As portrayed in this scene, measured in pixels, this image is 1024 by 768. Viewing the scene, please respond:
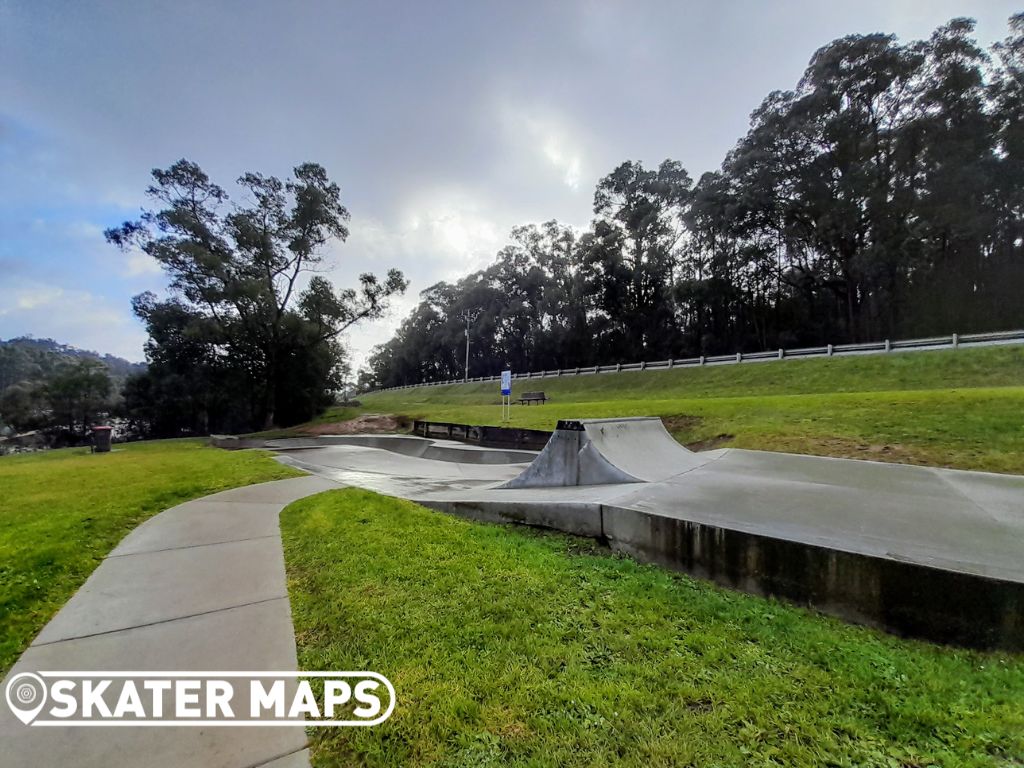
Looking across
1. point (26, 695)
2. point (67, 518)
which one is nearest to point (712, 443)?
point (26, 695)

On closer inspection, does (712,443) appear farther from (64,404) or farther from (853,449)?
(64,404)

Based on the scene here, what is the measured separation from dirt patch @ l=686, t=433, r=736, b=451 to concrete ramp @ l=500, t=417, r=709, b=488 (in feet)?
Result: 6.30

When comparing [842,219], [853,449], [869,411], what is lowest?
[853,449]

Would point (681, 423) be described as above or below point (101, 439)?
above

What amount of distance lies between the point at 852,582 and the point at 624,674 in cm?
154

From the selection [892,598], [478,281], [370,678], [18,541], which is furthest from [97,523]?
[478,281]

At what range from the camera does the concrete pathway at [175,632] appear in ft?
5.25

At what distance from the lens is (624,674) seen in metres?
1.94

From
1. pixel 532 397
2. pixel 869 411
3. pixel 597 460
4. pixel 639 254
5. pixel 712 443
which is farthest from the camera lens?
pixel 639 254

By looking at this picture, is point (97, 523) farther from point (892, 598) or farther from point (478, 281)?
point (478, 281)

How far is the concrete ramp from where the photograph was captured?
499 cm

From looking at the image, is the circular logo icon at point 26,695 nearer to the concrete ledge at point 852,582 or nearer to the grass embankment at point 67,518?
the grass embankment at point 67,518

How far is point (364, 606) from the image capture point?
2561 mm

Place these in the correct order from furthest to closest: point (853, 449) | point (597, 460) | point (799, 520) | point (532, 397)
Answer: point (532, 397)
point (853, 449)
point (597, 460)
point (799, 520)
